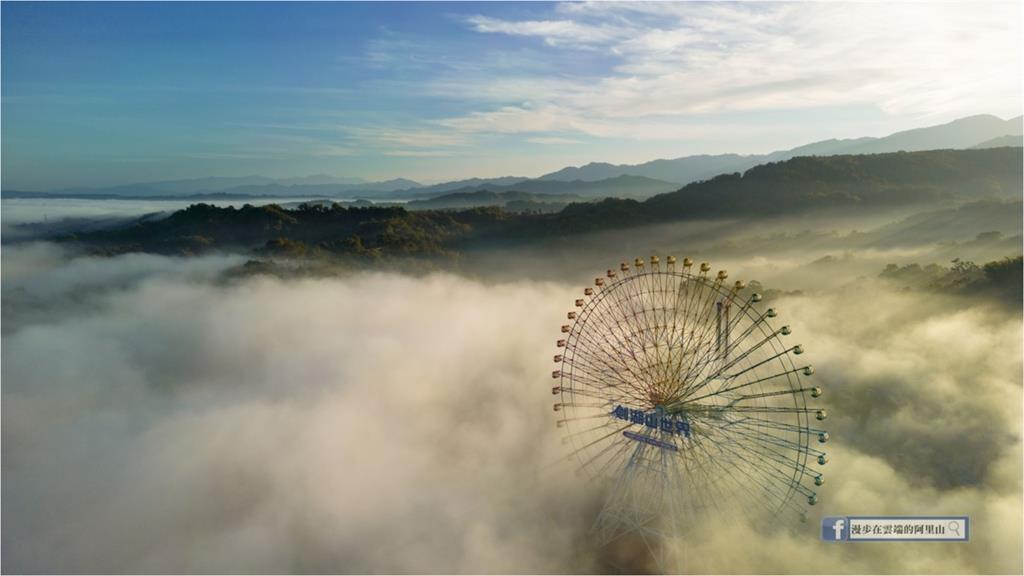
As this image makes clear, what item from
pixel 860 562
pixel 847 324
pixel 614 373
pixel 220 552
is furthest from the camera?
pixel 847 324

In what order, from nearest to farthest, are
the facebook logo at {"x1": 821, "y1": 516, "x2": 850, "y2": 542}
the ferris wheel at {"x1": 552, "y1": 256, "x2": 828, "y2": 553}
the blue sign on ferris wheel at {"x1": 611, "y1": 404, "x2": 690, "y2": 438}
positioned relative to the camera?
the ferris wheel at {"x1": 552, "y1": 256, "x2": 828, "y2": 553}, the blue sign on ferris wheel at {"x1": 611, "y1": 404, "x2": 690, "y2": 438}, the facebook logo at {"x1": 821, "y1": 516, "x2": 850, "y2": 542}

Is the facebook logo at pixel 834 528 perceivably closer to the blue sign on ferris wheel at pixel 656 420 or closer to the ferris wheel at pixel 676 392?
the ferris wheel at pixel 676 392

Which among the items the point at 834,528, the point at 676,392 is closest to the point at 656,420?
the point at 676,392

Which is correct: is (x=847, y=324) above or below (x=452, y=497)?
above

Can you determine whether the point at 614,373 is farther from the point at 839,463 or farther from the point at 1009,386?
the point at 1009,386

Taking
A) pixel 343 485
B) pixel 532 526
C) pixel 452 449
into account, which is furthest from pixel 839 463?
pixel 343 485

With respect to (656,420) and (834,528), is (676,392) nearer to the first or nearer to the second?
(656,420)

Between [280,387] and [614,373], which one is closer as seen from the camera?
[614,373]

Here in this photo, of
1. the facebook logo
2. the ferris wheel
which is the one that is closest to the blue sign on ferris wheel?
the ferris wheel

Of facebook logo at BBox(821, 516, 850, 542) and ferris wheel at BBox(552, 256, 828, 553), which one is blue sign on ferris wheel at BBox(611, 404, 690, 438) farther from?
facebook logo at BBox(821, 516, 850, 542)
